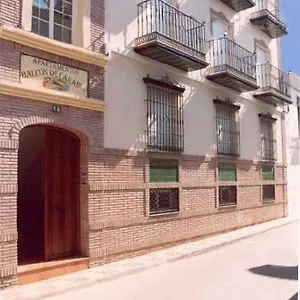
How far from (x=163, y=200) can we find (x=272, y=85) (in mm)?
8110

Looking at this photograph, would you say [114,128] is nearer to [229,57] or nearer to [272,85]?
[229,57]

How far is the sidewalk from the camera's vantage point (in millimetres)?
6625

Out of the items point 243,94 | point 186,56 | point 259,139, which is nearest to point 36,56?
point 186,56

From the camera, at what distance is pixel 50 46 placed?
25.3ft

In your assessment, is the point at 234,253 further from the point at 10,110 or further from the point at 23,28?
the point at 23,28

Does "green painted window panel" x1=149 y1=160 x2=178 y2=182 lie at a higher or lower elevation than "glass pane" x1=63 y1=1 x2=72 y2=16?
lower

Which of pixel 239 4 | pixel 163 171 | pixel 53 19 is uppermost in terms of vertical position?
pixel 239 4

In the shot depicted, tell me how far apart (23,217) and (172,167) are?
12.5 feet

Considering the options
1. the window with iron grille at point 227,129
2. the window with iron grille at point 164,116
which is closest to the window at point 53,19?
the window with iron grille at point 164,116

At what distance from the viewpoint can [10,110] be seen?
281 inches

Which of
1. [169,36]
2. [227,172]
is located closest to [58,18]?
[169,36]

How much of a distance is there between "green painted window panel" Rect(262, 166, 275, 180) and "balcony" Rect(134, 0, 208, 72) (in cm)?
608

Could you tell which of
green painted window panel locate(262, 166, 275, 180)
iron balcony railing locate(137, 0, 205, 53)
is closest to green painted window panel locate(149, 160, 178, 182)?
iron balcony railing locate(137, 0, 205, 53)

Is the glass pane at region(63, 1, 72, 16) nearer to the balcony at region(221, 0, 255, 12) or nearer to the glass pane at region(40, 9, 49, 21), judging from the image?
the glass pane at region(40, 9, 49, 21)
